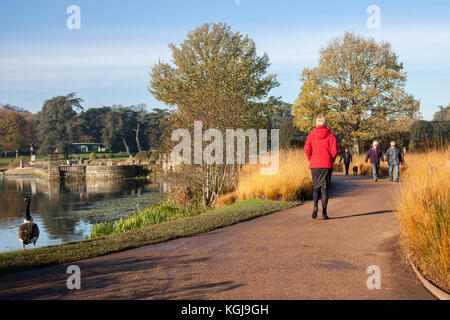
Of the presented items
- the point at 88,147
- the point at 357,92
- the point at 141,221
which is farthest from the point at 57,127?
the point at 141,221

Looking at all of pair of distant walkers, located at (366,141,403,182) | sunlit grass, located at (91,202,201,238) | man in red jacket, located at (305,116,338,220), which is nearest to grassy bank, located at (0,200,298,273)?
man in red jacket, located at (305,116,338,220)

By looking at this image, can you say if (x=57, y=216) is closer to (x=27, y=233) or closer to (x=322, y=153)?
(x=27, y=233)

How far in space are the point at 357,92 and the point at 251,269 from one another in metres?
34.3

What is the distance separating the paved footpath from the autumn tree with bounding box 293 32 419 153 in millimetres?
31031

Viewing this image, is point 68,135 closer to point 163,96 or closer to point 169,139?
point 163,96

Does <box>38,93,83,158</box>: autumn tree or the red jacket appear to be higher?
<box>38,93,83,158</box>: autumn tree

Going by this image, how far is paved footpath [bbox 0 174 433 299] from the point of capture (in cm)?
452

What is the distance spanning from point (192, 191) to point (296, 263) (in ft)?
45.1

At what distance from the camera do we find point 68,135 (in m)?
87.7

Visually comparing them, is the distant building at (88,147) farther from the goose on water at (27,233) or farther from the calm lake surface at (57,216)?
the goose on water at (27,233)

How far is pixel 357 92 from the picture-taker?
120 ft

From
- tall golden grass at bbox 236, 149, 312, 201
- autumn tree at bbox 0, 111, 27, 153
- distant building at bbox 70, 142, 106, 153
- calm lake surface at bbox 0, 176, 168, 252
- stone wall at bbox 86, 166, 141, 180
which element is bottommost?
calm lake surface at bbox 0, 176, 168, 252

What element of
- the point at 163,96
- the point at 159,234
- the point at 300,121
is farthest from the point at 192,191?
the point at 300,121

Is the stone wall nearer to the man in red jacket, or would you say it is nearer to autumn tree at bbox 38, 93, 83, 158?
autumn tree at bbox 38, 93, 83, 158
